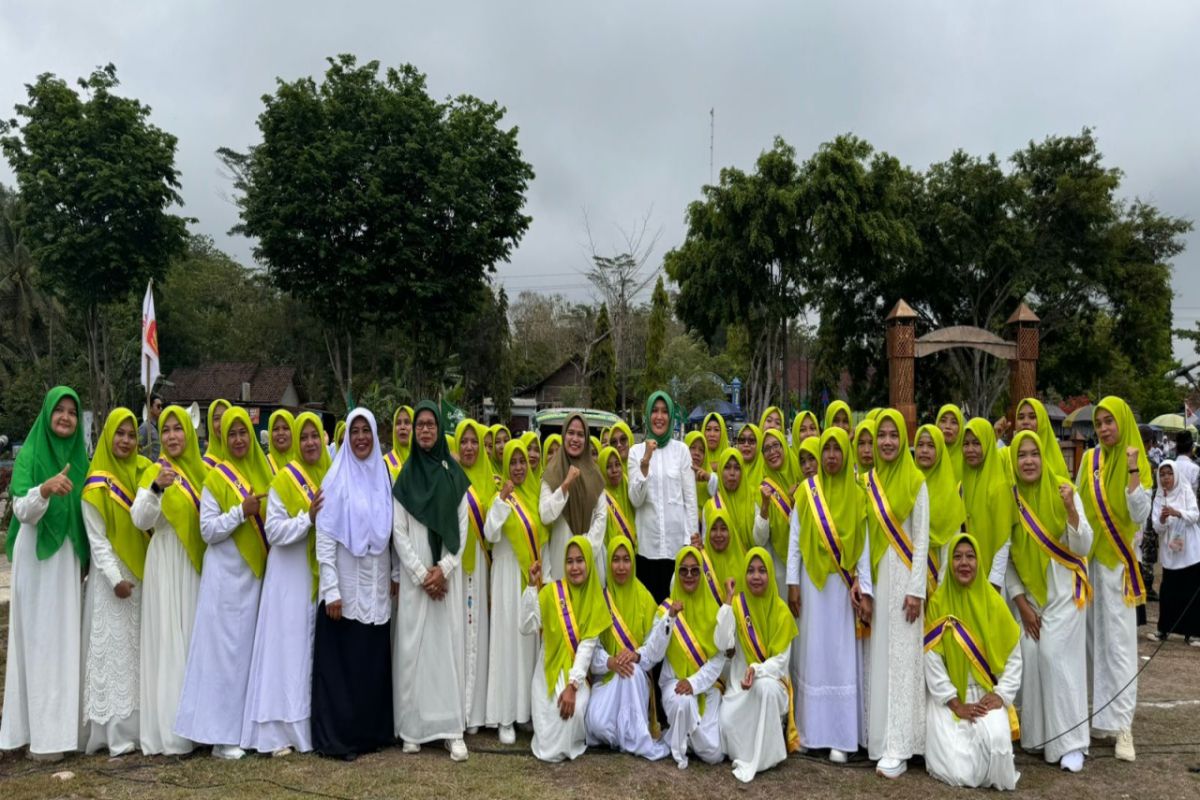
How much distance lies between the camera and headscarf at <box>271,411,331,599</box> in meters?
4.37

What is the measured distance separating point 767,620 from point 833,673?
0.43 m

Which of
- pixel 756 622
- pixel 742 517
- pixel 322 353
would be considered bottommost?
pixel 756 622

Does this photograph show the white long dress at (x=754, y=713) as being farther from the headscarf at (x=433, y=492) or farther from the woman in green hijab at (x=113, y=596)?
the woman in green hijab at (x=113, y=596)

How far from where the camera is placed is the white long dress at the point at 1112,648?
15.0 feet

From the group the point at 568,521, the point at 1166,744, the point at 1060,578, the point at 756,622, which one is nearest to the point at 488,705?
the point at 568,521

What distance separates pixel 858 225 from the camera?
20.4 metres

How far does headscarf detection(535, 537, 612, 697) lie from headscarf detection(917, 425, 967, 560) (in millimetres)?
1716

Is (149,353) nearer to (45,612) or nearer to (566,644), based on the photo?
(45,612)

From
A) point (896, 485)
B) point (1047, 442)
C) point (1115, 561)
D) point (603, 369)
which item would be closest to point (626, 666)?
point (896, 485)

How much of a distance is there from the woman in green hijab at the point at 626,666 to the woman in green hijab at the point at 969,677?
1314 mm

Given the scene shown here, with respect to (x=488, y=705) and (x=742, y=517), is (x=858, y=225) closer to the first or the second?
(x=742, y=517)

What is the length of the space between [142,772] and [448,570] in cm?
168

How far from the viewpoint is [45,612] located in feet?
14.1

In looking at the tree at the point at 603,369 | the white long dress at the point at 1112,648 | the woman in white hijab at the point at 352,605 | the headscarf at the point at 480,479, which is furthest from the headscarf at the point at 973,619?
the tree at the point at 603,369
